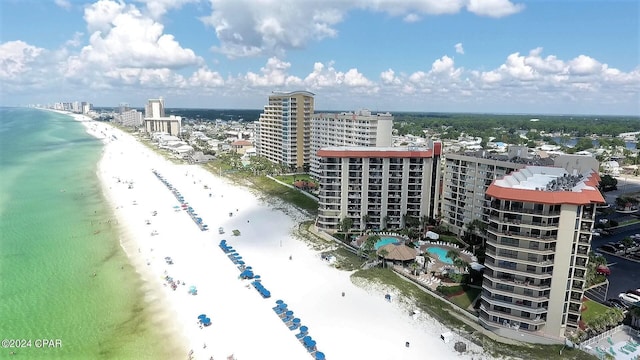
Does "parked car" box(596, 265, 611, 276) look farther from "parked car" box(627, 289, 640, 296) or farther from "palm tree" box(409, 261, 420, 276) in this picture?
"palm tree" box(409, 261, 420, 276)

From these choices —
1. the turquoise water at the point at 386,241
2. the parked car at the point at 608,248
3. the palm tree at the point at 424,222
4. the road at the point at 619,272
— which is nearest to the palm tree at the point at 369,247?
the turquoise water at the point at 386,241

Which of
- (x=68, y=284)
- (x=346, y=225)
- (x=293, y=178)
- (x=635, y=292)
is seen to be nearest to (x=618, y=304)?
(x=635, y=292)

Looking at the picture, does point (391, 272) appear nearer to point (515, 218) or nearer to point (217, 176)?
point (515, 218)

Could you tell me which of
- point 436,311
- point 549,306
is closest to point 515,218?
point 549,306

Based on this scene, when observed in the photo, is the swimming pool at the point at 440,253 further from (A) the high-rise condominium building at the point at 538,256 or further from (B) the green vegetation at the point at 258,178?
(B) the green vegetation at the point at 258,178

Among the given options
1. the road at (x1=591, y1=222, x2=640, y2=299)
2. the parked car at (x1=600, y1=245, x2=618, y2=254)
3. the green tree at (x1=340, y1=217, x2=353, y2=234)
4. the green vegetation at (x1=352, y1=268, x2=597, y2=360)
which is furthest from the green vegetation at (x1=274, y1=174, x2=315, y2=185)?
the parked car at (x1=600, y1=245, x2=618, y2=254)
